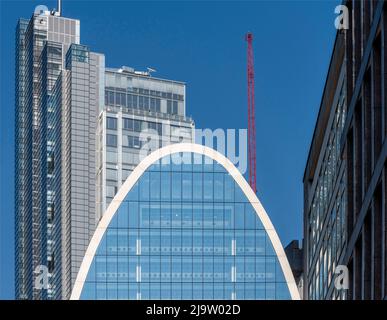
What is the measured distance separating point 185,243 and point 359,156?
108 meters

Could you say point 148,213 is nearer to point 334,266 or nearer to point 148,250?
point 148,250

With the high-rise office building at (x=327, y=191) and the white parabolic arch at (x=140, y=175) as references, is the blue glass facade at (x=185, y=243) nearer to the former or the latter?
the white parabolic arch at (x=140, y=175)

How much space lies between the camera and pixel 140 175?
146 metres

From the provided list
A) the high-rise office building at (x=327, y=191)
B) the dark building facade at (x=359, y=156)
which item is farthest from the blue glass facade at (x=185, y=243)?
the dark building facade at (x=359, y=156)

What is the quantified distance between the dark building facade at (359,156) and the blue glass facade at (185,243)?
7838cm

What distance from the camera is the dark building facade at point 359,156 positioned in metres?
37.2

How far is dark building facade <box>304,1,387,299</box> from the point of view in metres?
37.2

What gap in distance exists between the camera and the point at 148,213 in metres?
149

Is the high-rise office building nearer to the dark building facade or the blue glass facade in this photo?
the dark building facade

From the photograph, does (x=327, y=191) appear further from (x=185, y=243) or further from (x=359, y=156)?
(x=185, y=243)

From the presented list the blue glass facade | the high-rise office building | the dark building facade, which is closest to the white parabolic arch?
the blue glass facade

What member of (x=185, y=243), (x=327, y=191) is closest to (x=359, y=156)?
(x=327, y=191)
